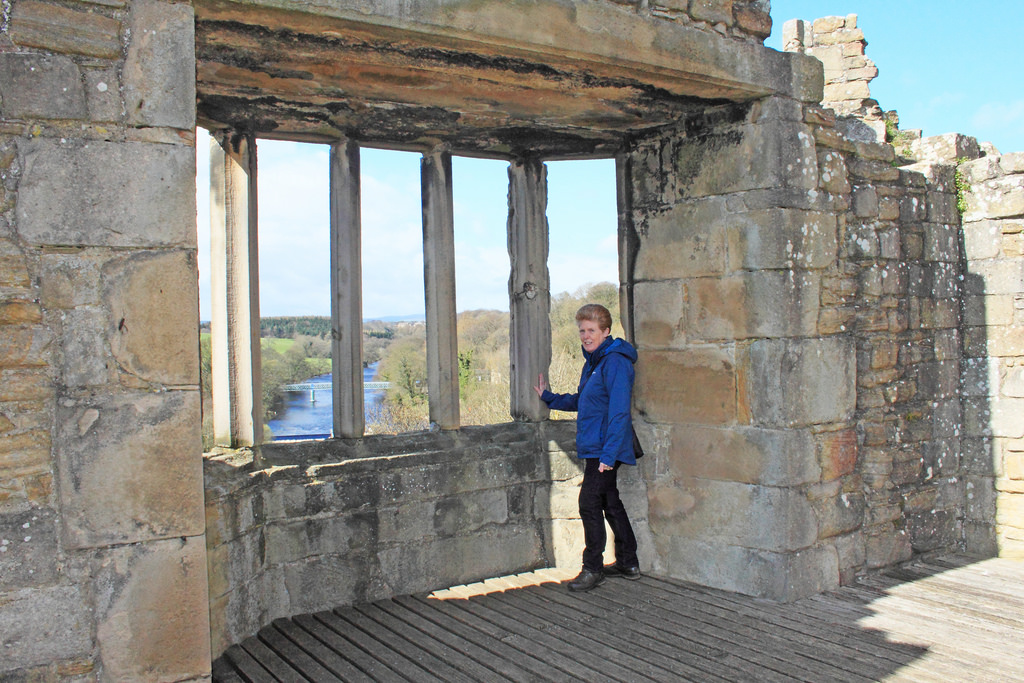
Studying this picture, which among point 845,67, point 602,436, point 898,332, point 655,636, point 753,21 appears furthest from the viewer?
point 845,67

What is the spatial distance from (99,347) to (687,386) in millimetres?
2919

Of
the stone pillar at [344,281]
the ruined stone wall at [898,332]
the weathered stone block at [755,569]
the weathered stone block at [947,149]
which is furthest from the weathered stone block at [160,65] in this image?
the weathered stone block at [947,149]

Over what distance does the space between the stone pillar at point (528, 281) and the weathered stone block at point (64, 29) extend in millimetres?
2593

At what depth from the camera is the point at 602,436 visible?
419 cm

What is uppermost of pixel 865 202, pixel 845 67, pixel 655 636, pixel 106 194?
pixel 845 67

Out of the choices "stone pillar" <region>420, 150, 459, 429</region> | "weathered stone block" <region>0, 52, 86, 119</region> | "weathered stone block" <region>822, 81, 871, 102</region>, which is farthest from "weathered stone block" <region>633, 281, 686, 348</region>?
"weathered stone block" <region>0, 52, 86, 119</region>

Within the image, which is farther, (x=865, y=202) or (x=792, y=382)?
(x=865, y=202)

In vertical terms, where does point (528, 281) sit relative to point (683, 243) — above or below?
below

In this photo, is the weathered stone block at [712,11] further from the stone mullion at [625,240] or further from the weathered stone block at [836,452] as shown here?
the weathered stone block at [836,452]

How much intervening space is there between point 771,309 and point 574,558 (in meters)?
1.85

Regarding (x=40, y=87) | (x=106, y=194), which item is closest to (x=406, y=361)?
(x=106, y=194)

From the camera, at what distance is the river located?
4.39 m

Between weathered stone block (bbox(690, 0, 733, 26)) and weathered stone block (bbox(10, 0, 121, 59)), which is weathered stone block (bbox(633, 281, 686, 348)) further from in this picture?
weathered stone block (bbox(10, 0, 121, 59))

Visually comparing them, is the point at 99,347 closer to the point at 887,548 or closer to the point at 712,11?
the point at 712,11
